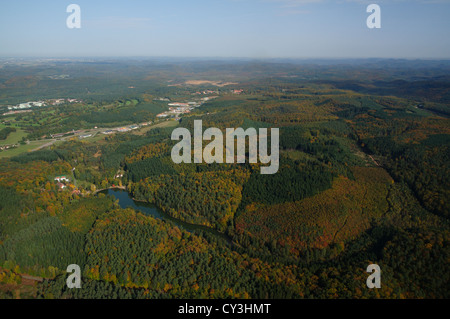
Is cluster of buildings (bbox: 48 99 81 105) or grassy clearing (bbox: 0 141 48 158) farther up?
cluster of buildings (bbox: 48 99 81 105)

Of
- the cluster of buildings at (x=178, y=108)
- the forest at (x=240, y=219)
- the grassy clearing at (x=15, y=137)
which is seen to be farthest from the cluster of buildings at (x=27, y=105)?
the cluster of buildings at (x=178, y=108)

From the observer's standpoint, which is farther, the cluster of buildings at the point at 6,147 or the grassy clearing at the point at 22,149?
the cluster of buildings at the point at 6,147

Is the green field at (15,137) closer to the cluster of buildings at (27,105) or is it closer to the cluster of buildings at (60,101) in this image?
the cluster of buildings at (27,105)
